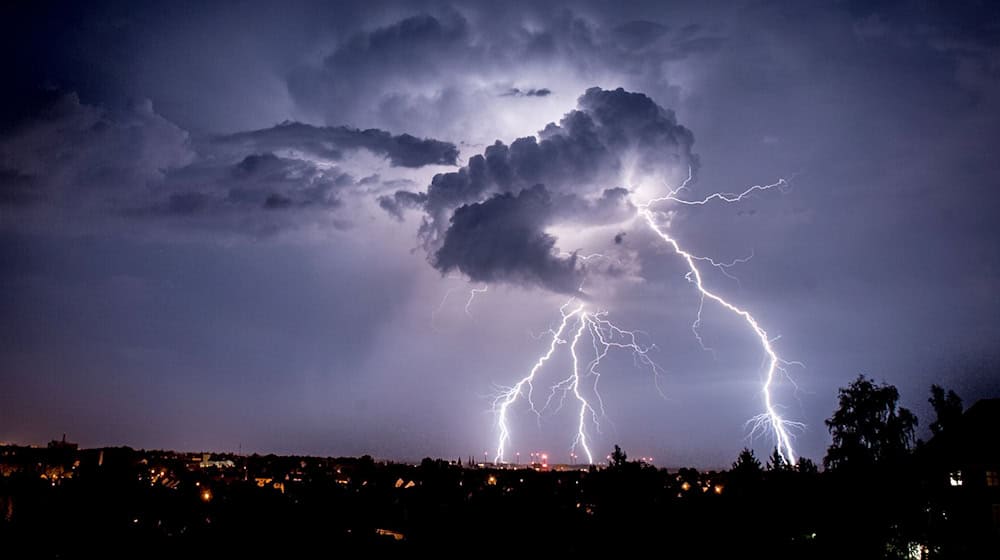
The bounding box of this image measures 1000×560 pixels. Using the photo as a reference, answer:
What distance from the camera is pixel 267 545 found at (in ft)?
48.9

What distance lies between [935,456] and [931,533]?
35.2ft

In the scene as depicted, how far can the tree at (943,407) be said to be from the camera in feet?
114

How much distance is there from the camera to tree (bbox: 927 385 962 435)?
34719 millimetres

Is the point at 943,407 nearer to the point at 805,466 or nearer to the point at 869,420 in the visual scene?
the point at 869,420

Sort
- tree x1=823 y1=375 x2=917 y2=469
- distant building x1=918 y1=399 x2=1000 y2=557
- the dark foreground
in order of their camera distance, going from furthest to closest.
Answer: tree x1=823 y1=375 x2=917 y2=469
distant building x1=918 y1=399 x2=1000 y2=557
the dark foreground

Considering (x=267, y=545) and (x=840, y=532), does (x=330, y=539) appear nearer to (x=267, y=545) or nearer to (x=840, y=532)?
(x=267, y=545)

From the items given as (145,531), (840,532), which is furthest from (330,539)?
(840,532)

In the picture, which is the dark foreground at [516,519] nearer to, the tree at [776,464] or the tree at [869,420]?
the tree at [776,464]

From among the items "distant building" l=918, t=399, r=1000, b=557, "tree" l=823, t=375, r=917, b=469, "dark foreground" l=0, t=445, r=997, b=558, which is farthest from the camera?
"tree" l=823, t=375, r=917, b=469

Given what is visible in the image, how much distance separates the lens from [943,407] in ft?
116

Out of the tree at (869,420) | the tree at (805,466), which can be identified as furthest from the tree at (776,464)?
the tree at (869,420)

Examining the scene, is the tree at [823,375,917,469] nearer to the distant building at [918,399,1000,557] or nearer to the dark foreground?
the distant building at [918,399,1000,557]

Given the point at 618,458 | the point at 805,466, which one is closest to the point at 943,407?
the point at 805,466

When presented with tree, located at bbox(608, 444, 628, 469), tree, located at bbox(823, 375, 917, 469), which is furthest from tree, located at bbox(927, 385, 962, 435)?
tree, located at bbox(608, 444, 628, 469)
